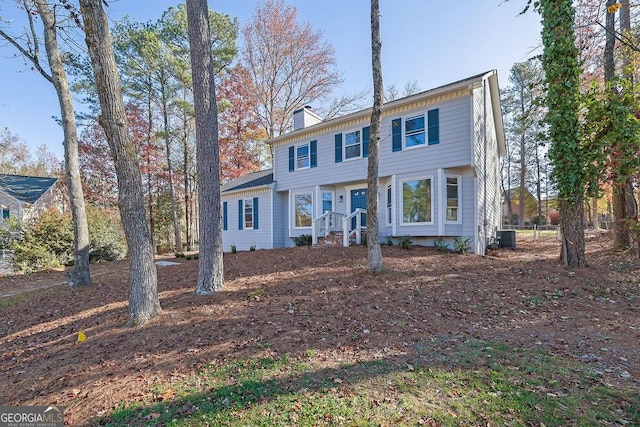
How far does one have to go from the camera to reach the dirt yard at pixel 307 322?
11.1ft

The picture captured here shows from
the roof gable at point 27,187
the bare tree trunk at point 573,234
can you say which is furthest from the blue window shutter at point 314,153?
the roof gable at point 27,187

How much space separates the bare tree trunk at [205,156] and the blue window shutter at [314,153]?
25.7 feet

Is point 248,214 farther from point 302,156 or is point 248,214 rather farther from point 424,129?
point 424,129

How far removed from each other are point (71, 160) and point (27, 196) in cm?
1809

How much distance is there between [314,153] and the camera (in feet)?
44.6

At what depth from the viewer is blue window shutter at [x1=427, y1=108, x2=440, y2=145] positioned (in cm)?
1014

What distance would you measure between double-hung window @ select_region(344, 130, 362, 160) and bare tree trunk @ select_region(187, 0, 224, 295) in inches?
284

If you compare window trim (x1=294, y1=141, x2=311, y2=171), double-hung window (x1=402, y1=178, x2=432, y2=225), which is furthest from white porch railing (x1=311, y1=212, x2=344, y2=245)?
double-hung window (x1=402, y1=178, x2=432, y2=225)

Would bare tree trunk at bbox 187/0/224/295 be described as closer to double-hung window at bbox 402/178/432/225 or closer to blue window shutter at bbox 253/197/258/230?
double-hung window at bbox 402/178/432/225

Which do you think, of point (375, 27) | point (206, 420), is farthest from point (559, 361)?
point (375, 27)

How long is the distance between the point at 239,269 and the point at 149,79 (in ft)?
55.0

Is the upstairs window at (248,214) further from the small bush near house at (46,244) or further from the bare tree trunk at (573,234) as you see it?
the bare tree trunk at (573,234)

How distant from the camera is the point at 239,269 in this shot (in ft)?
27.5

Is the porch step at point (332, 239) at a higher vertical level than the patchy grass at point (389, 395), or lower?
higher
